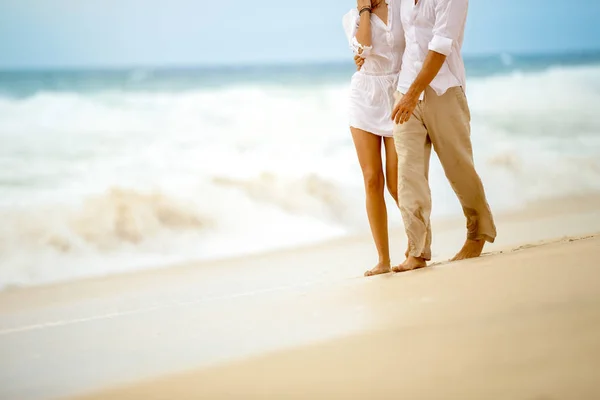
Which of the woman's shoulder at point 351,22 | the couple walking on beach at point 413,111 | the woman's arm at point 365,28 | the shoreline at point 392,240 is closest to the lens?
the couple walking on beach at point 413,111

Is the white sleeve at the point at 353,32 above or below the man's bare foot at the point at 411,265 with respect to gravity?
above

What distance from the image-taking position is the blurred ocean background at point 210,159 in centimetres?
584

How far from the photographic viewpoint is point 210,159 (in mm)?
9578

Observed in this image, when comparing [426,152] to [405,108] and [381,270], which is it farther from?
[381,270]

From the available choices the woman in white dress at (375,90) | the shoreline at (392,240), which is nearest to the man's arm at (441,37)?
the woman in white dress at (375,90)

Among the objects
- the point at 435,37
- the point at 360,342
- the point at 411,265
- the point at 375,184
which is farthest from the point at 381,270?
the point at 360,342

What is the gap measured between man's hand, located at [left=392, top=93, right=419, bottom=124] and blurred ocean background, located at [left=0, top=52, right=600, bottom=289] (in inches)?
98.4

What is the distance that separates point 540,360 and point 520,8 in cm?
1956

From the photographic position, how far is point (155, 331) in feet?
8.47

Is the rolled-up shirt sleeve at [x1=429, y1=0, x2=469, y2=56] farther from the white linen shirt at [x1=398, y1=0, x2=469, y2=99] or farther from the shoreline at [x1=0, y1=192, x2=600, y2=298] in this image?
the shoreline at [x1=0, y1=192, x2=600, y2=298]

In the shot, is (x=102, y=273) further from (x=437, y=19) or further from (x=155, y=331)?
(x=437, y=19)

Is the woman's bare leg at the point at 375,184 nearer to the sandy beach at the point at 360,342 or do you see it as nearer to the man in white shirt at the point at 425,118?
the man in white shirt at the point at 425,118

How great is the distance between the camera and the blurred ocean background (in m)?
5.84

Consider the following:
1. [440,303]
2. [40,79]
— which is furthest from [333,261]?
[40,79]
